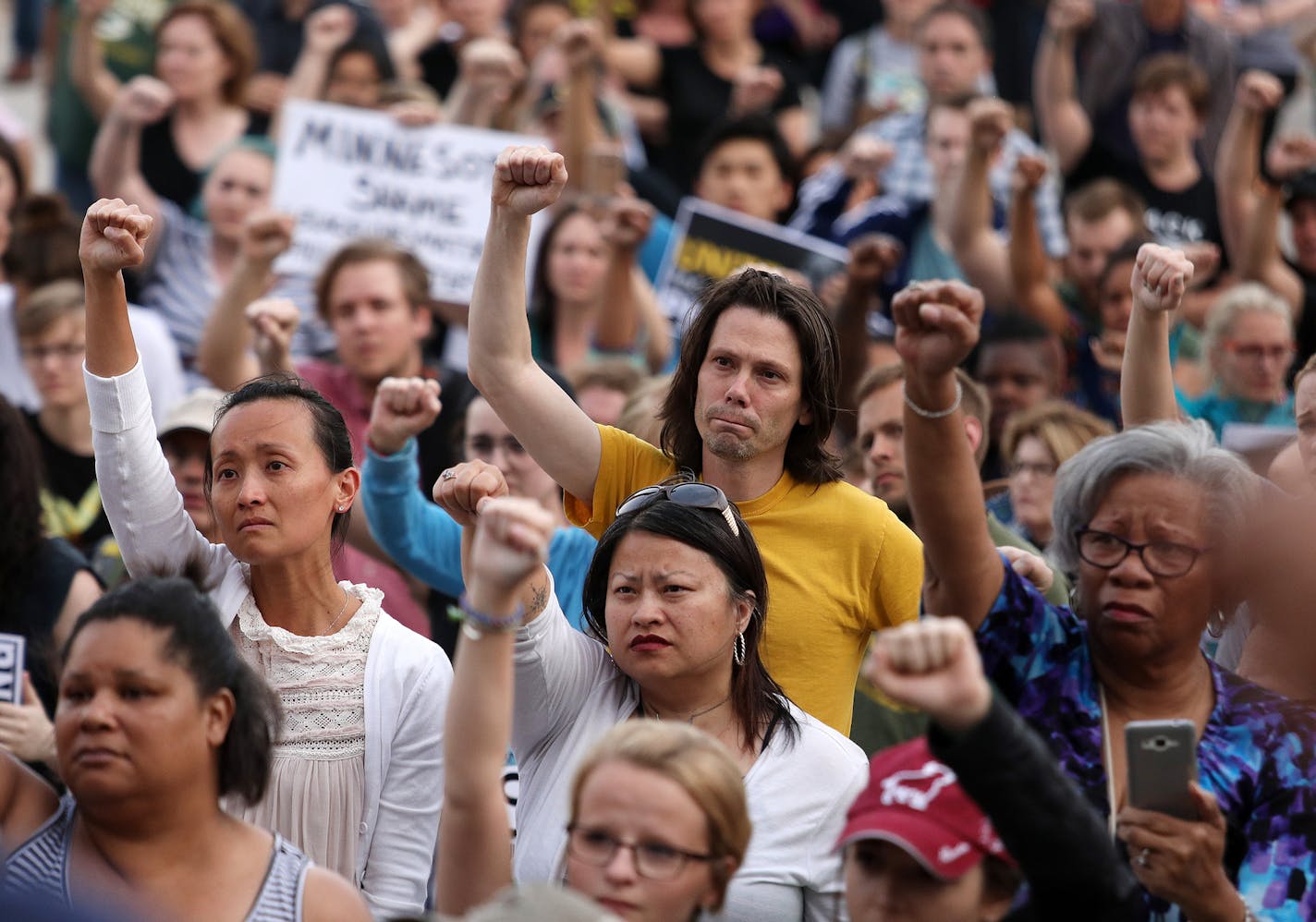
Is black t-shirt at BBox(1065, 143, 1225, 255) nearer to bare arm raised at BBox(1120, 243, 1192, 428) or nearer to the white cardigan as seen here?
bare arm raised at BBox(1120, 243, 1192, 428)

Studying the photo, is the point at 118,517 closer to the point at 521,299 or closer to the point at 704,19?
the point at 521,299

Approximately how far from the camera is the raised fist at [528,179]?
3633mm

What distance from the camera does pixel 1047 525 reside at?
16.7 feet

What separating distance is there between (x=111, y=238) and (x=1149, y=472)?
73.8 inches

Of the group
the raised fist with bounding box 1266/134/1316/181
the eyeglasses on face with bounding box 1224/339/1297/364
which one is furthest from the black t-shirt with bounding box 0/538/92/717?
the raised fist with bounding box 1266/134/1316/181

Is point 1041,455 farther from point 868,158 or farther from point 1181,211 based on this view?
point 1181,211

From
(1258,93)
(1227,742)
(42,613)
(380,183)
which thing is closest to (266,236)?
(42,613)

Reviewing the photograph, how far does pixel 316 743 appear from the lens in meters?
3.34

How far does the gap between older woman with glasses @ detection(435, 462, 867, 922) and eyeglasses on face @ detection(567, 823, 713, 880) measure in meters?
0.33

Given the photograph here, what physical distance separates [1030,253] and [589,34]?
1.93 metres

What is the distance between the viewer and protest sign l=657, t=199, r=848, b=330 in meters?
6.79

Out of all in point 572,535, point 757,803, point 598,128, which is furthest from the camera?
point 598,128

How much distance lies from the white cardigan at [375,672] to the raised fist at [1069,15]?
5940mm

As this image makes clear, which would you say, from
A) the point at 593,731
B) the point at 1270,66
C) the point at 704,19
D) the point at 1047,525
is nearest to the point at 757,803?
the point at 593,731
